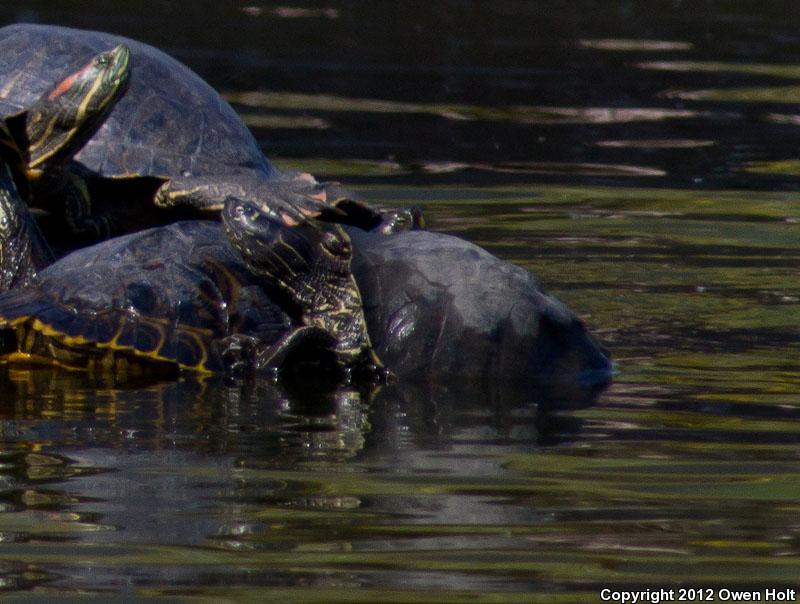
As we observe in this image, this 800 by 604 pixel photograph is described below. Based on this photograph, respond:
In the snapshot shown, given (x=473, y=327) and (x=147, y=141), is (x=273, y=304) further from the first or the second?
(x=147, y=141)

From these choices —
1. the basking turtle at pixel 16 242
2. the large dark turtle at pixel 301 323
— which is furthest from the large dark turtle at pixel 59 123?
the large dark turtle at pixel 301 323

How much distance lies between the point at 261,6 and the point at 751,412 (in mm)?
→ 10724

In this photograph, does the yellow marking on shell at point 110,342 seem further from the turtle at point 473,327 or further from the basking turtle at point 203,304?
the turtle at point 473,327

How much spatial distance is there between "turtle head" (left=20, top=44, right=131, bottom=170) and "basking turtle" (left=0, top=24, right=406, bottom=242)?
0.27m

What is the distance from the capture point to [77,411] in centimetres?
421

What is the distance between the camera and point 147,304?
4.66 m

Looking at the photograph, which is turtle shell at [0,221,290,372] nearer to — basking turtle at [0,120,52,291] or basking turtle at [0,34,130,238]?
basking turtle at [0,120,52,291]

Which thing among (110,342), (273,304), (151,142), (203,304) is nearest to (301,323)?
(273,304)

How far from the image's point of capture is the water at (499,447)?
293cm

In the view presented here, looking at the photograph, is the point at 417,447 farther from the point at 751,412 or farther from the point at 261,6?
the point at 261,6

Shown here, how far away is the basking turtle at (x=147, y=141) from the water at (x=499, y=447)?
1.06 metres

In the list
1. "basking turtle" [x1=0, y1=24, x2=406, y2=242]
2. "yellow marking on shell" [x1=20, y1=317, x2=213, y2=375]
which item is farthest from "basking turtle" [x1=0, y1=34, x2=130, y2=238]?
"yellow marking on shell" [x1=20, y1=317, x2=213, y2=375]

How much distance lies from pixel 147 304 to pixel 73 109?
5.01 ft

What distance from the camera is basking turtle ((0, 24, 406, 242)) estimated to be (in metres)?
6.30
